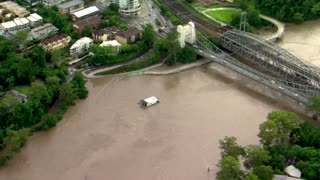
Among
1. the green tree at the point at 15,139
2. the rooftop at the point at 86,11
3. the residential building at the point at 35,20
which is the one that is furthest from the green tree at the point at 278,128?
the residential building at the point at 35,20

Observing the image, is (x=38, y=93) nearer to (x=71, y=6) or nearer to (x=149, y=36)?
(x=149, y=36)

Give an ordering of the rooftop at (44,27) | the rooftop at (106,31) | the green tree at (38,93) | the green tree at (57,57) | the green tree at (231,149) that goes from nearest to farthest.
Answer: the green tree at (231,149) < the green tree at (38,93) < the green tree at (57,57) < the rooftop at (106,31) < the rooftop at (44,27)

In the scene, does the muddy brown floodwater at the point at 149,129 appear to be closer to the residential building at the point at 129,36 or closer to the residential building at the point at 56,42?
the residential building at the point at 129,36

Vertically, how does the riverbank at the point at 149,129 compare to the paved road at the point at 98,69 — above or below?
below

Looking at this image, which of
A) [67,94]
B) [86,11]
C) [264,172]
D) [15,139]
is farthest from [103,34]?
[264,172]

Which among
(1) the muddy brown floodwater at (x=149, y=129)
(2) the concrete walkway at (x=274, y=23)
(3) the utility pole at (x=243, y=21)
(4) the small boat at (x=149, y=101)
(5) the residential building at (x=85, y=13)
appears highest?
(5) the residential building at (x=85, y=13)

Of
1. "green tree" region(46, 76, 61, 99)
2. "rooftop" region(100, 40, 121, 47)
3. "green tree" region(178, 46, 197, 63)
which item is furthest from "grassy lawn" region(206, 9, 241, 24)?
"green tree" region(46, 76, 61, 99)

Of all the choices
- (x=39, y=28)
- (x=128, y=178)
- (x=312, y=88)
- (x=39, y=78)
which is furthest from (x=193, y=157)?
(x=39, y=28)
